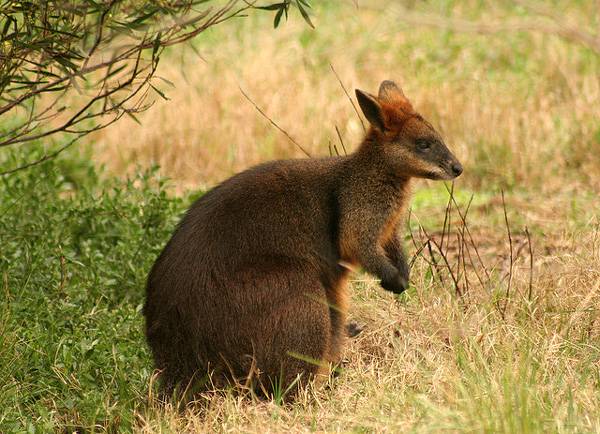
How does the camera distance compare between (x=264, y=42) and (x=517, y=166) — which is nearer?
(x=517, y=166)

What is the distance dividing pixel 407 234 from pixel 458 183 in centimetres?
193

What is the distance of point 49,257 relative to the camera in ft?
21.1

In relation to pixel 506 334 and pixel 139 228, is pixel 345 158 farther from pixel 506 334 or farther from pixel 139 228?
pixel 139 228

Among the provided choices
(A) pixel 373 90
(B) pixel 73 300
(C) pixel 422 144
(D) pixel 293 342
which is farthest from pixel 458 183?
(D) pixel 293 342

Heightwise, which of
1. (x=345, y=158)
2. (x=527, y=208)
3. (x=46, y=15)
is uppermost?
(x=46, y=15)

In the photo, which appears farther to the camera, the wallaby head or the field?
the wallaby head

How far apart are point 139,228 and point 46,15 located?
2.21 m

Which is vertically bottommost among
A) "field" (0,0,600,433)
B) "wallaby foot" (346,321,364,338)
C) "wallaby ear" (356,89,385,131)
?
"wallaby foot" (346,321,364,338)

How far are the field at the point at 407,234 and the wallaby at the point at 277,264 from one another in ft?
0.66

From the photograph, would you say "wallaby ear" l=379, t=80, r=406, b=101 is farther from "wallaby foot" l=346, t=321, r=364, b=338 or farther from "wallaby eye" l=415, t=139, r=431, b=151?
"wallaby foot" l=346, t=321, r=364, b=338

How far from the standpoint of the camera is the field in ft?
15.5

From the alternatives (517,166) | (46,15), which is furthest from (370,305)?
(517,166)

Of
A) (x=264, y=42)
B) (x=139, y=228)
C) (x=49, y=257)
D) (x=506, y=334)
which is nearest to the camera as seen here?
(x=506, y=334)

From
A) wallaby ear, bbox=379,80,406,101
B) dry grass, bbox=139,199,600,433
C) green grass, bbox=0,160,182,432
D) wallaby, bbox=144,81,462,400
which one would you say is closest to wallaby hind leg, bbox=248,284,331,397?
wallaby, bbox=144,81,462,400
